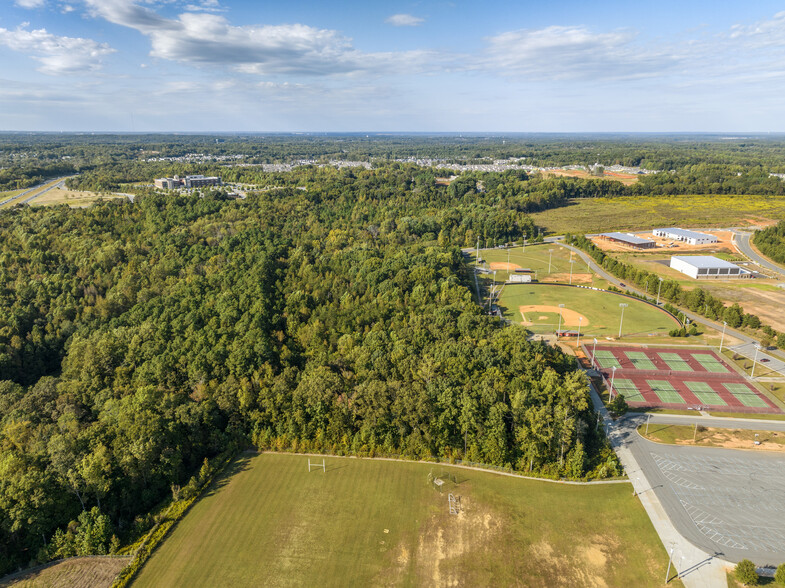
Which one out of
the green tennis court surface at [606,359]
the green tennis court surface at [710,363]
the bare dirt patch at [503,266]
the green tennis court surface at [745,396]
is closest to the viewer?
the green tennis court surface at [745,396]

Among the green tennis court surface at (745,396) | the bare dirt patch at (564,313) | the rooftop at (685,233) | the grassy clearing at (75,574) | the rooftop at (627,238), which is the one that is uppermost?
the rooftop at (685,233)

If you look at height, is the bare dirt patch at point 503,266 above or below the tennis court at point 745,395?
above

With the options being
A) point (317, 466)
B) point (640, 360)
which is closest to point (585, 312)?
point (640, 360)

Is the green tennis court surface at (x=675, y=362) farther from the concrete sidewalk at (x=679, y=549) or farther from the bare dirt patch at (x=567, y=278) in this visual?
the bare dirt patch at (x=567, y=278)

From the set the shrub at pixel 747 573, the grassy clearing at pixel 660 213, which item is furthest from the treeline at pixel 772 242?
the shrub at pixel 747 573

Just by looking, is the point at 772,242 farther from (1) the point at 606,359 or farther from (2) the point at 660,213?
(1) the point at 606,359

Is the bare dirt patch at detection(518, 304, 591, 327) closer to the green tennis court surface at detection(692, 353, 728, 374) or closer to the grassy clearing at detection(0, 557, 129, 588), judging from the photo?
the green tennis court surface at detection(692, 353, 728, 374)
